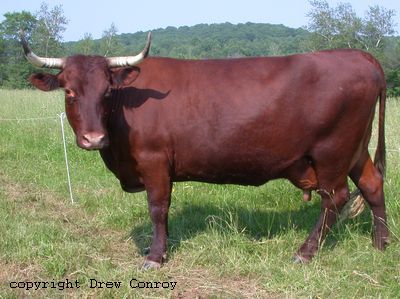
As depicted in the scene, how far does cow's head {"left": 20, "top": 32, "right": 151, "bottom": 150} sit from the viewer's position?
13.6ft

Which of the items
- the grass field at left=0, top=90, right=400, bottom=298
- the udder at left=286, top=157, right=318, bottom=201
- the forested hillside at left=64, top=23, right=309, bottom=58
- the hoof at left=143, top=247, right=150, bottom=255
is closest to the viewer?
the grass field at left=0, top=90, right=400, bottom=298

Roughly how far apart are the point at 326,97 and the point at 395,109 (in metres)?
7.53

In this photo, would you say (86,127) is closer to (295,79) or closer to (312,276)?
(295,79)

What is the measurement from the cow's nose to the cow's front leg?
0.65m

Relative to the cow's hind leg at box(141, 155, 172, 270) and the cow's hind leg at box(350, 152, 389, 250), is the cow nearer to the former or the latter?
the cow's hind leg at box(141, 155, 172, 270)

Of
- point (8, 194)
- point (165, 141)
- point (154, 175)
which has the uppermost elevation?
point (165, 141)

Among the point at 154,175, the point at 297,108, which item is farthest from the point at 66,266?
the point at 297,108

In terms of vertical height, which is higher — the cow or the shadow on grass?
the cow

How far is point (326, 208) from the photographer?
471 centimetres

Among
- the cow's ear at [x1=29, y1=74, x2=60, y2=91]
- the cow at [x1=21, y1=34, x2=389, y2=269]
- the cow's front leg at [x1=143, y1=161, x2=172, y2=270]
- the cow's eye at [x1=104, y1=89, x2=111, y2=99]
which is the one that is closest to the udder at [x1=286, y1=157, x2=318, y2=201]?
the cow at [x1=21, y1=34, x2=389, y2=269]

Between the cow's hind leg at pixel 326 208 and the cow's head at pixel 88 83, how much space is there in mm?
1986

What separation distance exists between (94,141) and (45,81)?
856mm

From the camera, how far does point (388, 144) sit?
26.8ft

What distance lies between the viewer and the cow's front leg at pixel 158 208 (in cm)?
459
